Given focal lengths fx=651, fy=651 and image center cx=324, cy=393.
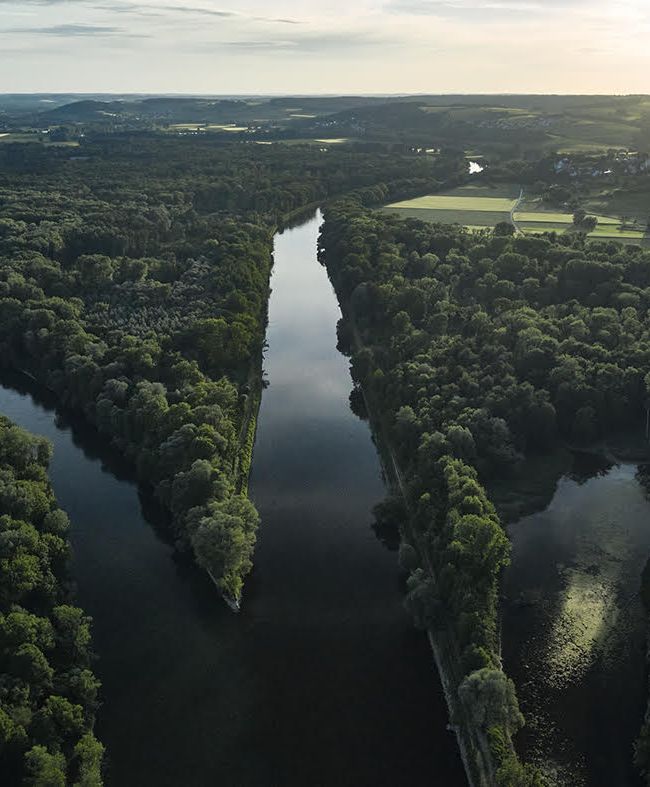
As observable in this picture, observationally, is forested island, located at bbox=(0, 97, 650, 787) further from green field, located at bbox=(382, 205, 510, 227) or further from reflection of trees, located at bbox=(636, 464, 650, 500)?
green field, located at bbox=(382, 205, 510, 227)

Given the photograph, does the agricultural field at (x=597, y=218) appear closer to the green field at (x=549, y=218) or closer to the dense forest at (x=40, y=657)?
the green field at (x=549, y=218)

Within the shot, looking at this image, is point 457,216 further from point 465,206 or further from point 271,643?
point 271,643

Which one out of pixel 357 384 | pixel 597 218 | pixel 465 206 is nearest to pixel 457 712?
pixel 357 384

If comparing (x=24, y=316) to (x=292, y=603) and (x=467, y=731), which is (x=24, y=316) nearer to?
(x=292, y=603)

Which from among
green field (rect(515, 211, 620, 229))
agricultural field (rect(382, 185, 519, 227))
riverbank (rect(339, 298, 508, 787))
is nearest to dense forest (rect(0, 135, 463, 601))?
agricultural field (rect(382, 185, 519, 227))

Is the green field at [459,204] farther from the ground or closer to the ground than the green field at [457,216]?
farther from the ground

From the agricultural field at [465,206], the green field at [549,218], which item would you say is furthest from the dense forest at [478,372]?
the agricultural field at [465,206]
